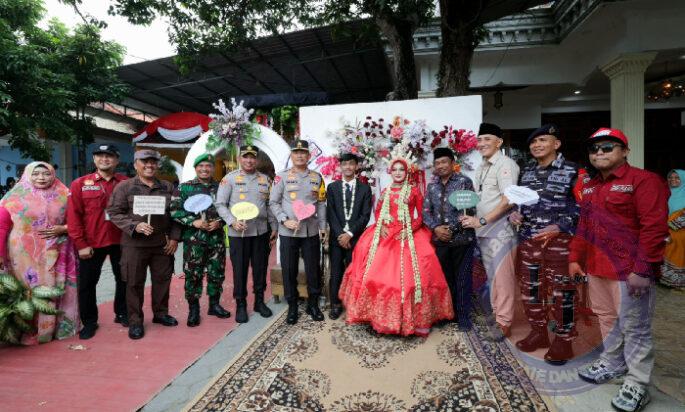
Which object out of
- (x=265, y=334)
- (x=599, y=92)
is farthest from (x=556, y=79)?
(x=265, y=334)

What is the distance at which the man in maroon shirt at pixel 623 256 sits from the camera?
2314mm

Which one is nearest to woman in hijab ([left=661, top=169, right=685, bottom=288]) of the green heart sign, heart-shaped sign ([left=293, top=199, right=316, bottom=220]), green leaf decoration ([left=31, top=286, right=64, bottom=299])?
the green heart sign

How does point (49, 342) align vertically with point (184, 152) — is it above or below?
below

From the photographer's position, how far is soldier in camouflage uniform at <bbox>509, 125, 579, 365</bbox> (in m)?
2.96

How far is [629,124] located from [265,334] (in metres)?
7.11

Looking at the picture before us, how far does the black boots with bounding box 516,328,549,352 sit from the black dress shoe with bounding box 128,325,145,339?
11.5 ft

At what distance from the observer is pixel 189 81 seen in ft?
36.3

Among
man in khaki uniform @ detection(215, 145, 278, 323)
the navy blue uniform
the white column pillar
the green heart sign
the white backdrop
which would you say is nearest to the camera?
the navy blue uniform

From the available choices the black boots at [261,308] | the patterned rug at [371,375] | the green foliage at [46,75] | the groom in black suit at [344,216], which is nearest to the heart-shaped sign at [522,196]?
the patterned rug at [371,375]

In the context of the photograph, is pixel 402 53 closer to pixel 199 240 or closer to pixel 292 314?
pixel 199 240

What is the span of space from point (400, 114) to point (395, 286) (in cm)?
249

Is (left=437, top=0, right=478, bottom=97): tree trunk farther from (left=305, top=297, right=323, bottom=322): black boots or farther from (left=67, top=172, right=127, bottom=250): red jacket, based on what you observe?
(left=67, top=172, right=127, bottom=250): red jacket

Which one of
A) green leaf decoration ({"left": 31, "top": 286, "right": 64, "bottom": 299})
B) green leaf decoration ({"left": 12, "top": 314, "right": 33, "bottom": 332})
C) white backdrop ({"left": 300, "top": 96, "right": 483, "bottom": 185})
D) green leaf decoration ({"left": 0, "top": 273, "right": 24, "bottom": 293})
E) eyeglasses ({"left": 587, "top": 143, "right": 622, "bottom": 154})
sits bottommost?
green leaf decoration ({"left": 12, "top": 314, "right": 33, "bottom": 332})

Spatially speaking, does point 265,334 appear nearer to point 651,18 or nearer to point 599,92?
point 651,18
